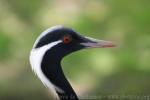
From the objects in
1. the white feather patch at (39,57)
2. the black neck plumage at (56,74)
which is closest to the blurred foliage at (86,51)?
the black neck plumage at (56,74)

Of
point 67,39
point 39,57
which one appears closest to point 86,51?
point 67,39

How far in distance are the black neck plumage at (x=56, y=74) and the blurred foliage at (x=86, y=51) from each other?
0.95 metres

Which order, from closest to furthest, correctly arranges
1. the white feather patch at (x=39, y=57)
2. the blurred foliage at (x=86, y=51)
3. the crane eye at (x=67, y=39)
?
the white feather patch at (x=39, y=57), the crane eye at (x=67, y=39), the blurred foliage at (x=86, y=51)

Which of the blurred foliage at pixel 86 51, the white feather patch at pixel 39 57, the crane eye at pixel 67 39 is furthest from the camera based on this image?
the blurred foliage at pixel 86 51

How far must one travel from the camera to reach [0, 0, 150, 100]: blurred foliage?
3.98 metres

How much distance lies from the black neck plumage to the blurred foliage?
3.13 feet

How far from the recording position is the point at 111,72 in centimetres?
404

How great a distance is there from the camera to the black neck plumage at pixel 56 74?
280cm

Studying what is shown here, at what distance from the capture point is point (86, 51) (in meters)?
4.12

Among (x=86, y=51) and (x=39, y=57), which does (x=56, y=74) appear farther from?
(x=86, y=51)

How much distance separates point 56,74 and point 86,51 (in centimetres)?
129

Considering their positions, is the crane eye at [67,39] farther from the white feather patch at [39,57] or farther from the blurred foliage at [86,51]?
the blurred foliage at [86,51]

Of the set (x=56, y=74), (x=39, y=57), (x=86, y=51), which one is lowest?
(x=86, y=51)

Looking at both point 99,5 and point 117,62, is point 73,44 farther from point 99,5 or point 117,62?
point 99,5
